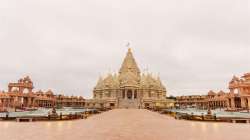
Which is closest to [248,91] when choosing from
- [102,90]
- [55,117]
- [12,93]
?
[102,90]

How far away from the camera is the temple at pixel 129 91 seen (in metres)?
84.6

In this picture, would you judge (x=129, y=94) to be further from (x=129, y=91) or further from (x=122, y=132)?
(x=122, y=132)

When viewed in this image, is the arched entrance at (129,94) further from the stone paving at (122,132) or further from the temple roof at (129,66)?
the stone paving at (122,132)

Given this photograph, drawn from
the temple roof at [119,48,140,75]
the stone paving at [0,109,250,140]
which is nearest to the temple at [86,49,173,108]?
the temple roof at [119,48,140,75]

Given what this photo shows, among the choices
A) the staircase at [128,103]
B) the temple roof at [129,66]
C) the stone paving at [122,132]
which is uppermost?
the temple roof at [129,66]

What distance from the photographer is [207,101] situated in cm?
11394

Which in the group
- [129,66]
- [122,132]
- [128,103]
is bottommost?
[128,103]

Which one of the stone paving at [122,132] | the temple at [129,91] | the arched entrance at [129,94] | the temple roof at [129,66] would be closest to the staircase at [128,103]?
the temple at [129,91]

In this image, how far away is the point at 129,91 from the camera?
88500mm

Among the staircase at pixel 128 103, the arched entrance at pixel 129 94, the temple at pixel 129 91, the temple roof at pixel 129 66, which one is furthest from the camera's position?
the temple roof at pixel 129 66

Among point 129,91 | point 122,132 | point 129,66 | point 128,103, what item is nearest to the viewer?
point 122,132

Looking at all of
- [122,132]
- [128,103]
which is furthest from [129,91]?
[122,132]

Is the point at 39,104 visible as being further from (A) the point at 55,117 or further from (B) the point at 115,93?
(A) the point at 55,117

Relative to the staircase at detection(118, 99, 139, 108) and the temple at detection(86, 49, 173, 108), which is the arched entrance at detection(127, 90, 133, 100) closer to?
the temple at detection(86, 49, 173, 108)
